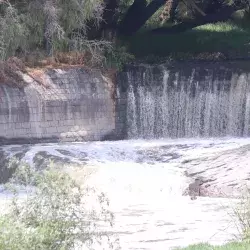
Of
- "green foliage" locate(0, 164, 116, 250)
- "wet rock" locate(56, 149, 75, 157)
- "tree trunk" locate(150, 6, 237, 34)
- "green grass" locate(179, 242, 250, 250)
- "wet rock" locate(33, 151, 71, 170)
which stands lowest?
"wet rock" locate(56, 149, 75, 157)

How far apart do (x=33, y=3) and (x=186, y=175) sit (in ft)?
23.9

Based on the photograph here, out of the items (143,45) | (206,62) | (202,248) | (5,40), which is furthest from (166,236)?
(143,45)

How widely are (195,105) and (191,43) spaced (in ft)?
17.1

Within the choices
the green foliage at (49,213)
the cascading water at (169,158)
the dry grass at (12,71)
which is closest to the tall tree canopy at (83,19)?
the dry grass at (12,71)

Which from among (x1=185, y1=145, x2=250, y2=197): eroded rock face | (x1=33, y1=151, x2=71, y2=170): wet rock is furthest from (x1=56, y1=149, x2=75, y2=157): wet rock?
(x1=185, y1=145, x2=250, y2=197): eroded rock face

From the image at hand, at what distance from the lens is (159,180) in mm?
18281

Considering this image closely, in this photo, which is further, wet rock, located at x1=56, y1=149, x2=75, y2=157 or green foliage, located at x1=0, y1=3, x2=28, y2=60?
green foliage, located at x1=0, y1=3, x2=28, y2=60

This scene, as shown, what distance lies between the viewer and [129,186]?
704 inches

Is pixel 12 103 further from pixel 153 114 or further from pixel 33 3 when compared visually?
pixel 153 114

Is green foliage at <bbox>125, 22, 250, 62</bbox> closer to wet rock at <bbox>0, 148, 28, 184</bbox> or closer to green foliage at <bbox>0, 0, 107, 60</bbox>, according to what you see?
green foliage at <bbox>0, 0, 107, 60</bbox>

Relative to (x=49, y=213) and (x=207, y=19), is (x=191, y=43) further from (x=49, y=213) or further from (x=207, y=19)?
(x=49, y=213)

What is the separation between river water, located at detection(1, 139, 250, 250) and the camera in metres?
12.9

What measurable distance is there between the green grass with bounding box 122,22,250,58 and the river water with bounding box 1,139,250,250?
17.7 feet

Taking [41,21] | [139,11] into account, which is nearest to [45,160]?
[41,21]
